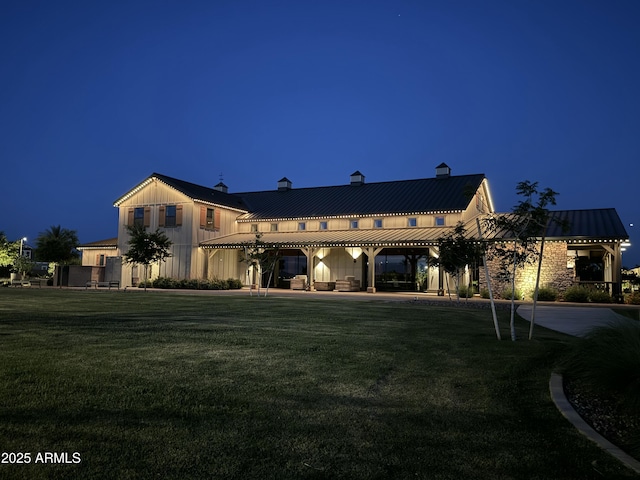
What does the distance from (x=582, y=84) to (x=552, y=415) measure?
→ 155991 mm

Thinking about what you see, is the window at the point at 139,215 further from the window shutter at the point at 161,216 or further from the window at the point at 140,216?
the window shutter at the point at 161,216

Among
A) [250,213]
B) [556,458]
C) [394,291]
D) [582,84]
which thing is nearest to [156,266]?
[250,213]

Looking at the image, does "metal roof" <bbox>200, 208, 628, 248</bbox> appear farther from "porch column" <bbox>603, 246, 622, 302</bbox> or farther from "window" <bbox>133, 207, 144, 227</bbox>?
"window" <bbox>133, 207, 144, 227</bbox>

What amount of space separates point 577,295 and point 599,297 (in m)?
0.82

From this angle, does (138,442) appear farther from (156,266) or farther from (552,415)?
(156,266)

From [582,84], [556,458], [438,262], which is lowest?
[556,458]

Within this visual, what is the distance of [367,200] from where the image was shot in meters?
30.1

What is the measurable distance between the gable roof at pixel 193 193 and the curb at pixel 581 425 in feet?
87.3

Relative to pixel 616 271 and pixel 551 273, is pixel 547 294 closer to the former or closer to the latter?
pixel 551 273

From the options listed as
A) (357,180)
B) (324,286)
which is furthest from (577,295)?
(357,180)

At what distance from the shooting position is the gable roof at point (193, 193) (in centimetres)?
2973

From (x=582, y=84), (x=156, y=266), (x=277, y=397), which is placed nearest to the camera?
(x=277, y=397)

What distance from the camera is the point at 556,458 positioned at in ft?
10.3

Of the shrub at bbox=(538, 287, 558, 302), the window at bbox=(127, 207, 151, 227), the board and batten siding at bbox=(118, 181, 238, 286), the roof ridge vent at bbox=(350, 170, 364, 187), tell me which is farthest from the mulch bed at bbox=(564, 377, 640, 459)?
the window at bbox=(127, 207, 151, 227)
